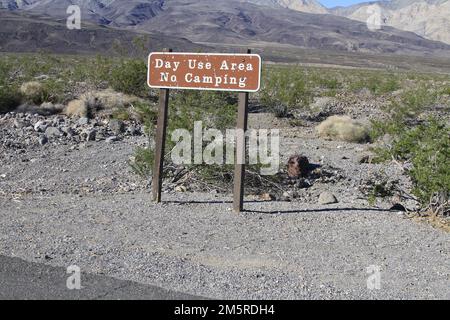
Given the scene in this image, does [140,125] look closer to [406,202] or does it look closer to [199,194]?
[199,194]

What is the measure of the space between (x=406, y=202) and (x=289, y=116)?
1251 cm

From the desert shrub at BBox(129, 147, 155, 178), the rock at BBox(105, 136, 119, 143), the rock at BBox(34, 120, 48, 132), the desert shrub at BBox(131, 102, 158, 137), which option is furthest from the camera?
the desert shrub at BBox(131, 102, 158, 137)

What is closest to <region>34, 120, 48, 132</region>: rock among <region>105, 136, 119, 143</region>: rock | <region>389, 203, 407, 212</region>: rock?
<region>105, 136, 119, 143</region>: rock

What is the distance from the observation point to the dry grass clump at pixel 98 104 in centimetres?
1934

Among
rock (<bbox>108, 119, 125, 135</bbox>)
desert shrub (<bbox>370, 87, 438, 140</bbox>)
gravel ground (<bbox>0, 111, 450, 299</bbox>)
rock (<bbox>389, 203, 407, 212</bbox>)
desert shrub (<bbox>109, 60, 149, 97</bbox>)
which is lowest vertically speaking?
gravel ground (<bbox>0, 111, 450, 299</bbox>)

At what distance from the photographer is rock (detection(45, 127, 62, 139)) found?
51.4 ft

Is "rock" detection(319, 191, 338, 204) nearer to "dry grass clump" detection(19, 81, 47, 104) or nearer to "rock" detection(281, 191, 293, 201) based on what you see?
"rock" detection(281, 191, 293, 201)

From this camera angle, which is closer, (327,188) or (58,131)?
(327,188)

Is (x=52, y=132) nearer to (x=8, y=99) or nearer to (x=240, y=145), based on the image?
(x=8, y=99)

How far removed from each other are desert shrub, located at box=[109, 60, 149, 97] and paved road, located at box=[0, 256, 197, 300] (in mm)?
17578

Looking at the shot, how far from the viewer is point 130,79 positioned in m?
23.1

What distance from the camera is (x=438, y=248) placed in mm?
7031

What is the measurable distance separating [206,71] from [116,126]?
29.1 feet
